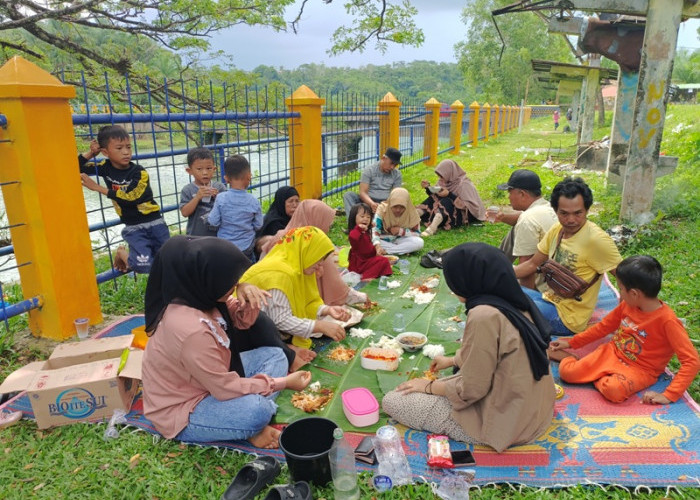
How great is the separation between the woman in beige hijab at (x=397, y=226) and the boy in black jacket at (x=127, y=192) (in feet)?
9.42

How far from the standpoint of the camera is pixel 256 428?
8.82 feet

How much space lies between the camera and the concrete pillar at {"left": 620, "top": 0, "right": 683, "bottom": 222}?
616 cm

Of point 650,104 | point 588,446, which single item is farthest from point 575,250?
point 650,104

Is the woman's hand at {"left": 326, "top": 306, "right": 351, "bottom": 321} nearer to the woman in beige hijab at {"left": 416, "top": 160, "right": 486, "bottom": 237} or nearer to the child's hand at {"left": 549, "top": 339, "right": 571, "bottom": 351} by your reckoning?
the child's hand at {"left": 549, "top": 339, "right": 571, "bottom": 351}

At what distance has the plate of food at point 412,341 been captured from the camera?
3.79 metres

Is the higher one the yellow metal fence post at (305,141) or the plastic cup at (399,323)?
the yellow metal fence post at (305,141)

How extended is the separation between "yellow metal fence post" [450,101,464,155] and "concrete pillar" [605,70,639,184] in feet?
28.2

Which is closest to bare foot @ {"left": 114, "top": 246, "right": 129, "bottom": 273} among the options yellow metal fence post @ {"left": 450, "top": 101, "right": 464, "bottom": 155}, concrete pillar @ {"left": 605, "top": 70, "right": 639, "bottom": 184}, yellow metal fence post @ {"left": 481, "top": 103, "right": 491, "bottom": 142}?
concrete pillar @ {"left": 605, "top": 70, "right": 639, "bottom": 184}

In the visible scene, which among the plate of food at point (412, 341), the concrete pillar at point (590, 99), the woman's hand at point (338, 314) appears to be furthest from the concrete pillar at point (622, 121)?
the woman's hand at point (338, 314)

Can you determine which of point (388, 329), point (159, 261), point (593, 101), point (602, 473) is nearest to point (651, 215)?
point (388, 329)

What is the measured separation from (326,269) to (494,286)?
6.92 ft

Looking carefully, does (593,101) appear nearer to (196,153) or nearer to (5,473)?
(196,153)

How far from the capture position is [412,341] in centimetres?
383

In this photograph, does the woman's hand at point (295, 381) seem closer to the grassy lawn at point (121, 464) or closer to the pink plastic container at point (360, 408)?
the pink plastic container at point (360, 408)
